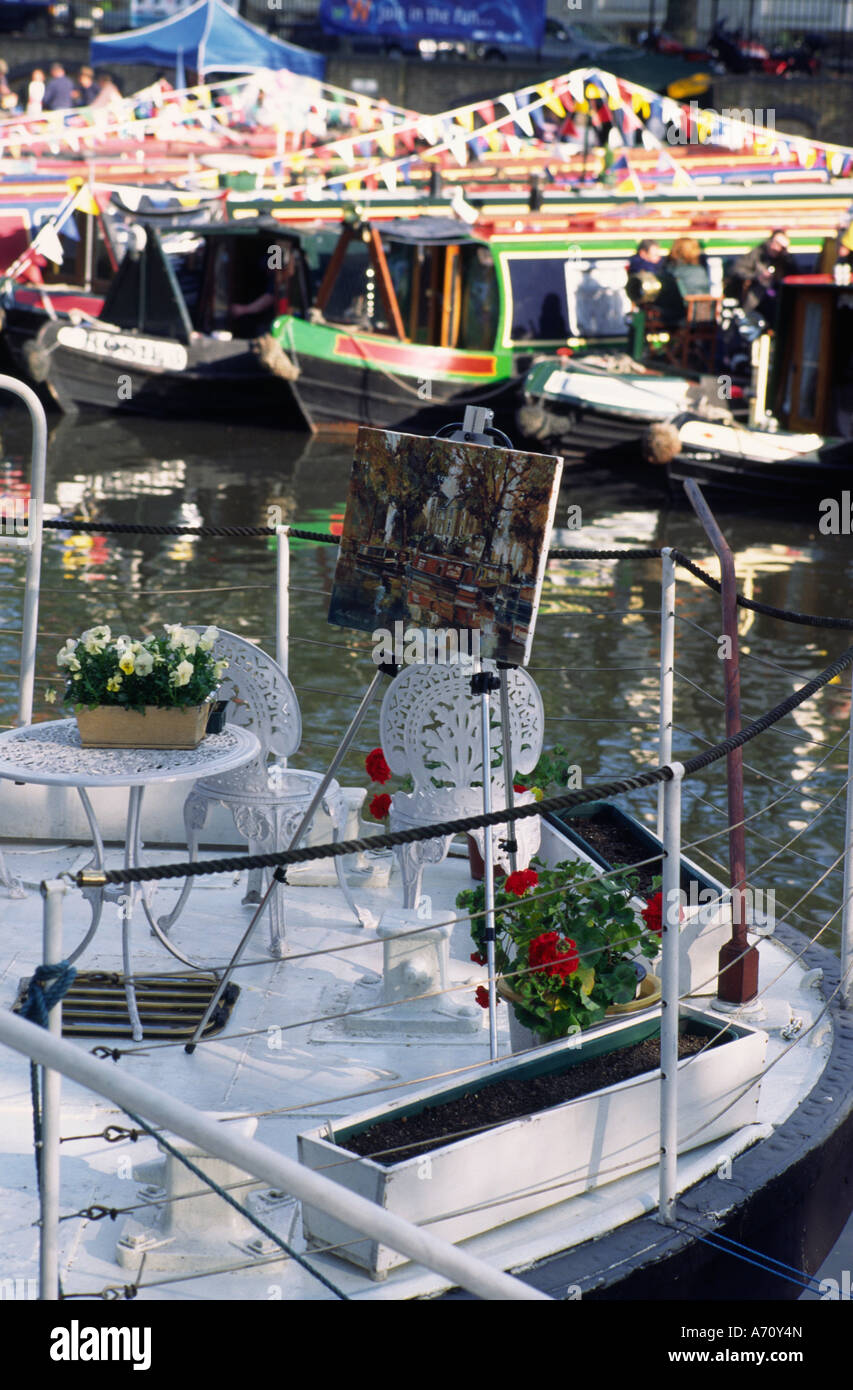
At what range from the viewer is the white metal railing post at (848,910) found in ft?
16.1

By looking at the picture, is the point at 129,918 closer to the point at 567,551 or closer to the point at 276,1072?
the point at 276,1072

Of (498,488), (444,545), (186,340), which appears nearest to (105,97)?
(186,340)

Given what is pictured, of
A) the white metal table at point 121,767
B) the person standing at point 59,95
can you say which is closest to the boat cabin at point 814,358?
the white metal table at point 121,767

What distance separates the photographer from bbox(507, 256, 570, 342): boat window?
20703mm

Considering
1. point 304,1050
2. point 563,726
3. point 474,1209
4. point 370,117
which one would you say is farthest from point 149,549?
point 370,117

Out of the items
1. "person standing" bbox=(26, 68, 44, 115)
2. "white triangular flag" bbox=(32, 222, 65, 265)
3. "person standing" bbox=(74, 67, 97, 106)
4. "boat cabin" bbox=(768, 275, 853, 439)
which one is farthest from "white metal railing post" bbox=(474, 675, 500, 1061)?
"person standing" bbox=(74, 67, 97, 106)

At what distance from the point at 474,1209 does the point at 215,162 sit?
81.4 feet

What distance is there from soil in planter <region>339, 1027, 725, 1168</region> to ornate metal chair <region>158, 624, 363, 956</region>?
1425mm

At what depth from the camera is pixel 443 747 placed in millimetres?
5492

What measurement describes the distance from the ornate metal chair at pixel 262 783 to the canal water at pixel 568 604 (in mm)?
716

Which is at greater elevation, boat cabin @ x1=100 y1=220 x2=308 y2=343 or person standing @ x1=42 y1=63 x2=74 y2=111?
person standing @ x1=42 y1=63 x2=74 y2=111

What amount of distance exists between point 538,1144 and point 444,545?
1.69 m

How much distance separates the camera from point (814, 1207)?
4566 mm

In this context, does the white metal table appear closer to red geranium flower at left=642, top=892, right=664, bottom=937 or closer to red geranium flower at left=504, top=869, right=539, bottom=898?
red geranium flower at left=504, top=869, right=539, bottom=898
